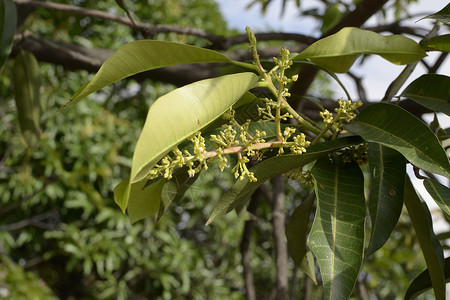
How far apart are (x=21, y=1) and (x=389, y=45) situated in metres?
1.30

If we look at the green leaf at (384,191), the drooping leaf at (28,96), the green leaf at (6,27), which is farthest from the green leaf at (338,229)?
the drooping leaf at (28,96)

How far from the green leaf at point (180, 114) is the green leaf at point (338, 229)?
14 centimetres

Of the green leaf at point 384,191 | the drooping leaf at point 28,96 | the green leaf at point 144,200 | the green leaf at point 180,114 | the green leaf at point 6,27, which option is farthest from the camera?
the drooping leaf at point 28,96

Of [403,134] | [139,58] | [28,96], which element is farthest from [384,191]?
[28,96]

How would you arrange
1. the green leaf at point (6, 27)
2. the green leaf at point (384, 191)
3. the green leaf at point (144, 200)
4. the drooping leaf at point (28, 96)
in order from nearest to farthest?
the green leaf at point (384, 191) < the green leaf at point (144, 200) < the green leaf at point (6, 27) < the drooping leaf at point (28, 96)

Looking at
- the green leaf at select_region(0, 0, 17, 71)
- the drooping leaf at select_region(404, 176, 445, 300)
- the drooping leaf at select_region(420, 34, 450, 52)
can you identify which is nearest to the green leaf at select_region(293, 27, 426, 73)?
the drooping leaf at select_region(420, 34, 450, 52)

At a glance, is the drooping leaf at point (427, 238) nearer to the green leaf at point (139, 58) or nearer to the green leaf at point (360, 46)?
the green leaf at point (360, 46)

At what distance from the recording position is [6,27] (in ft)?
3.52

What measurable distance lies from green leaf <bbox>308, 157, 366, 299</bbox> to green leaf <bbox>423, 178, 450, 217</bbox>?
0.26 feet

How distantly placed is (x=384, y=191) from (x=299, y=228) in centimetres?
19

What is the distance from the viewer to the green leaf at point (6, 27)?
3.41ft

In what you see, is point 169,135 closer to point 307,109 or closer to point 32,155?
point 307,109

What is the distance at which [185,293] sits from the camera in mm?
2656

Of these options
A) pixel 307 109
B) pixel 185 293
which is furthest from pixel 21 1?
pixel 185 293
